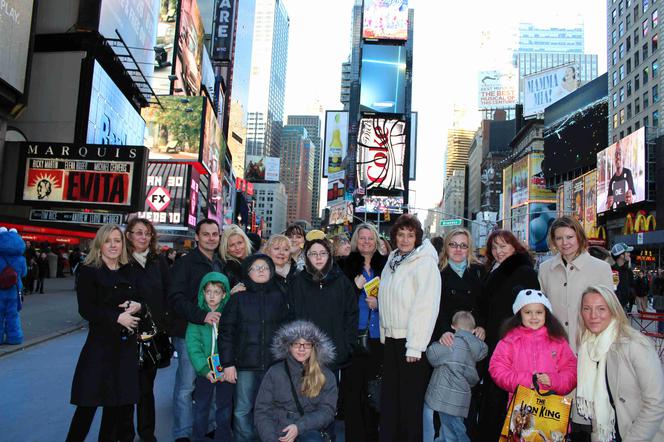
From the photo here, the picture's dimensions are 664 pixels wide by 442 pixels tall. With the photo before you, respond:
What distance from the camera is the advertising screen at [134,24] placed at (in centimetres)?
2154

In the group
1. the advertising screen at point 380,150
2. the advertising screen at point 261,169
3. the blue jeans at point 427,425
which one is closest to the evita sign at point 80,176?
the blue jeans at point 427,425

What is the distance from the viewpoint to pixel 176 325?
5148 millimetres

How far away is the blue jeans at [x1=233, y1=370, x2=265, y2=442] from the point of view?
4445mm

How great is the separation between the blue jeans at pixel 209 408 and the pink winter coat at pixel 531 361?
7.83 feet

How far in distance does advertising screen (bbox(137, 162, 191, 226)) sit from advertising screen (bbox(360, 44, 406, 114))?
4090 centimetres

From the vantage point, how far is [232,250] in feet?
19.3

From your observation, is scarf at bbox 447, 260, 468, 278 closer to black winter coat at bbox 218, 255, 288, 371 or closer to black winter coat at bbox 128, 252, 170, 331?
black winter coat at bbox 218, 255, 288, 371

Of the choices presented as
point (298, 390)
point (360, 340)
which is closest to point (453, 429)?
point (360, 340)

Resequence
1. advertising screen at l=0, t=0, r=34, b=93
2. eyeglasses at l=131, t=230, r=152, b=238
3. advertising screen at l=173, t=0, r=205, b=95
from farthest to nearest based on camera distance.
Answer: advertising screen at l=173, t=0, r=205, b=95 → advertising screen at l=0, t=0, r=34, b=93 → eyeglasses at l=131, t=230, r=152, b=238

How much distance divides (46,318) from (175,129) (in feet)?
104

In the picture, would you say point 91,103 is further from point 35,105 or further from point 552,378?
point 552,378

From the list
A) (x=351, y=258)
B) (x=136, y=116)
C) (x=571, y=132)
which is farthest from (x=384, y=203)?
(x=351, y=258)

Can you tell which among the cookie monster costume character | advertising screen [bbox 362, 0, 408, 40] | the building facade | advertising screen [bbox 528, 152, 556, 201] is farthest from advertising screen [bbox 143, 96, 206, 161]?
the building facade

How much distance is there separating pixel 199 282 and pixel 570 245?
3.66m
